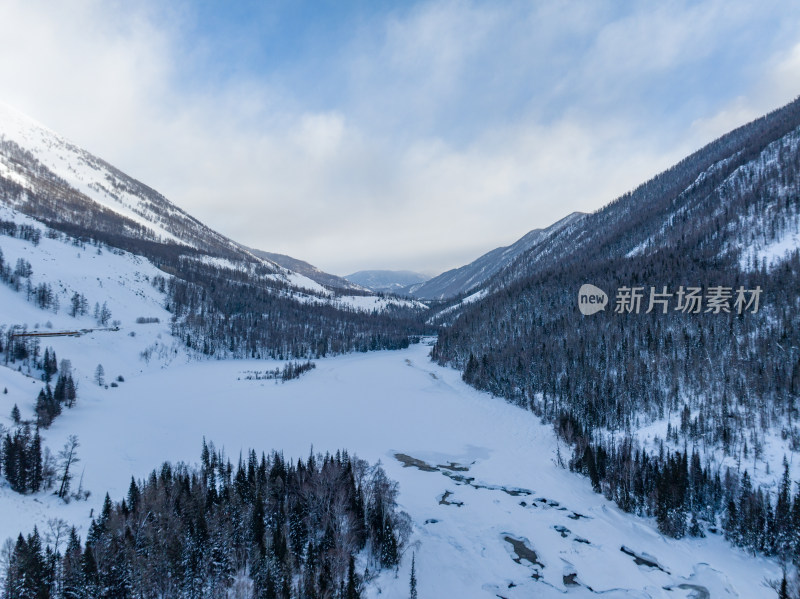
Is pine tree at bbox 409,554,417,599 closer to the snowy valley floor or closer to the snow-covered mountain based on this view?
the snow-covered mountain

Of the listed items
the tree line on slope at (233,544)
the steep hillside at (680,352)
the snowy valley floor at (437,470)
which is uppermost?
the steep hillside at (680,352)

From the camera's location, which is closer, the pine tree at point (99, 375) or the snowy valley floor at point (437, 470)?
the snowy valley floor at point (437, 470)

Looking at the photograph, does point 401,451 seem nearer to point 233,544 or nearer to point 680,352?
point 233,544

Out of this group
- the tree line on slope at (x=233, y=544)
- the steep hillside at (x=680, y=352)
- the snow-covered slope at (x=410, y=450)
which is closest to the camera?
the tree line on slope at (x=233, y=544)

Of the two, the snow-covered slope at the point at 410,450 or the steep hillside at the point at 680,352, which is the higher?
the steep hillside at the point at 680,352

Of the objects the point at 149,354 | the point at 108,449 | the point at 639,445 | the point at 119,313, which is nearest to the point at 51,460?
the point at 108,449

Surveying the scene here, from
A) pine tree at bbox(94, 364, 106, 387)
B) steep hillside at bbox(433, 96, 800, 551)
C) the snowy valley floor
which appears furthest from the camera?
pine tree at bbox(94, 364, 106, 387)

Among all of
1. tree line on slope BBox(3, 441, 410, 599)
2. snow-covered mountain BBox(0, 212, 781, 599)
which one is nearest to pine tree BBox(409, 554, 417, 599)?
snow-covered mountain BBox(0, 212, 781, 599)

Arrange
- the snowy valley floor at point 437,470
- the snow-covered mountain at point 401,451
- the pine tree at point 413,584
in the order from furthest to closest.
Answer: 1. the snow-covered mountain at point 401,451
2. the snowy valley floor at point 437,470
3. the pine tree at point 413,584

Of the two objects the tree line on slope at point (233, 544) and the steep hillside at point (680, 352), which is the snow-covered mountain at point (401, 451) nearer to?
the tree line on slope at point (233, 544)

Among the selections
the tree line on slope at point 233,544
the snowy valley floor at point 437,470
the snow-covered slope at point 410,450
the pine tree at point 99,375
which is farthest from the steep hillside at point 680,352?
the pine tree at point 99,375
